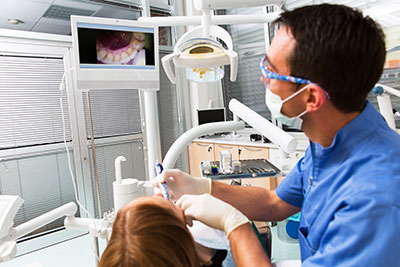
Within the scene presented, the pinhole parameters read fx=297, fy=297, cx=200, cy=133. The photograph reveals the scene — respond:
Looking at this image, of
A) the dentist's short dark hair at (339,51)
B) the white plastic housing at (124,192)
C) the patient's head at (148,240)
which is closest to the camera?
the patient's head at (148,240)

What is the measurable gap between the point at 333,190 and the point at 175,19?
3.03 ft

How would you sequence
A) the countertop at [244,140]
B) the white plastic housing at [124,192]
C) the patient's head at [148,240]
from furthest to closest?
the countertop at [244,140] < the white plastic housing at [124,192] < the patient's head at [148,240]

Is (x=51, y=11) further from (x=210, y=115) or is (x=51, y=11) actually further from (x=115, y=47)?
(x=115, y=47)

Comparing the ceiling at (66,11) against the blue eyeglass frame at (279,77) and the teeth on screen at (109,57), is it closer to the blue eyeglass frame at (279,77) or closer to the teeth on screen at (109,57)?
the teeth on screen at (109,57)

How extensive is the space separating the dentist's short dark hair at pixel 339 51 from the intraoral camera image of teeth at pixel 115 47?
1.81ft

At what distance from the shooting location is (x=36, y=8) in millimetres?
2938

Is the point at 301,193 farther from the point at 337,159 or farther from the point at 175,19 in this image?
the point at 175,19

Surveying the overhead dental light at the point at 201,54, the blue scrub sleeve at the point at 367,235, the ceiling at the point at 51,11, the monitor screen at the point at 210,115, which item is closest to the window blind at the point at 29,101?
the ceiling at the point at 51,11

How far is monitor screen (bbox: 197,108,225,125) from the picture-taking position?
3.76 m

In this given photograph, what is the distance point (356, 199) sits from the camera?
0.71 metres

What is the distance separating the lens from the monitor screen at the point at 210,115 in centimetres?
376

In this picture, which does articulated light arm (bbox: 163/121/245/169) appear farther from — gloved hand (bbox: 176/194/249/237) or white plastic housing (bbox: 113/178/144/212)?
gloved hand (bbox: 176/194/249/237)

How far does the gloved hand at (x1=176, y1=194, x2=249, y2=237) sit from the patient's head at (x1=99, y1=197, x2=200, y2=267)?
0.14m

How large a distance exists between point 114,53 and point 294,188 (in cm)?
87
